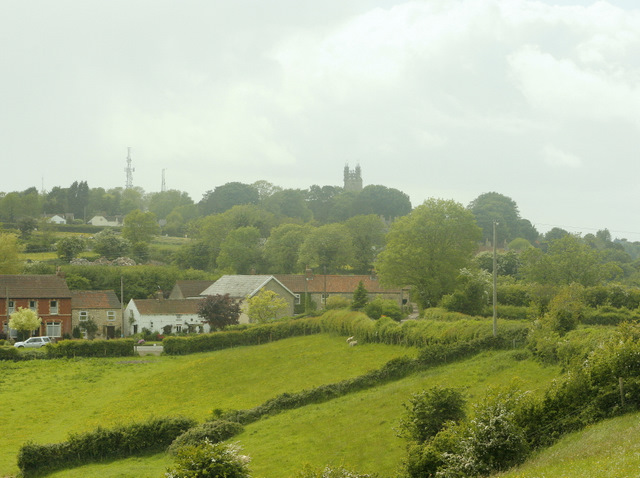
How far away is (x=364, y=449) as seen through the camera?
2531 cm

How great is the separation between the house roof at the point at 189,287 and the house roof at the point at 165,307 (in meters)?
11.4

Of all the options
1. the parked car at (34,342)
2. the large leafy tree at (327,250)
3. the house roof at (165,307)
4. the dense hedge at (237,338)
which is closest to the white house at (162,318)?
the house roof at (165,307)

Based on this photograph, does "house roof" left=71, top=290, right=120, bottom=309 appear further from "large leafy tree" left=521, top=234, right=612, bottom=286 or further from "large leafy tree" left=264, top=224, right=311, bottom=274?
"large leafy tree" left=521, top=234, right=612, bottom=286

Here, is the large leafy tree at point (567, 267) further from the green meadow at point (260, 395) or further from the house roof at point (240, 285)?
the house roof at point (240, 285)

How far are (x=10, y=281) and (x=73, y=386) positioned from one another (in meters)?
29.1

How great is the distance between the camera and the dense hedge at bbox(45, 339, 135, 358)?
5575 cm

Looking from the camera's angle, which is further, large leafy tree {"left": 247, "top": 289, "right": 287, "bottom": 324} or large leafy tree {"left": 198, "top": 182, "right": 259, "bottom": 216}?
large leafy tree {"left": 198, "top": 182, "right": 259, "bottom": 216}

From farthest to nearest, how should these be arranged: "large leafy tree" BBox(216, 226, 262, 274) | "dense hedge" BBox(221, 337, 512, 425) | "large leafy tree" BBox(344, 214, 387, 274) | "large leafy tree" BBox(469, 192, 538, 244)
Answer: "large leafy tree" BBox(469, 192, 538, 244), "large leafy tree" BBox(344, 214, 387, 274), "large leafy tree" BBox(216, 226, 262, 274), "dense hedge" BBox(221, 337, 512, 425)

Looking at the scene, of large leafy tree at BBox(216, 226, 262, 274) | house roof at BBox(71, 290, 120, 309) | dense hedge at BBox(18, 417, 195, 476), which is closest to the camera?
dense hedge at BBox(18, 417, 195, 476)

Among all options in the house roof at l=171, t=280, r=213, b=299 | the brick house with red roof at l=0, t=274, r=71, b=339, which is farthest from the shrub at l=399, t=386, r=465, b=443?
the house roof at l=171, t=280, r=213, b=299

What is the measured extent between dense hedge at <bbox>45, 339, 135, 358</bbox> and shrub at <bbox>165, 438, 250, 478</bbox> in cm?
4207

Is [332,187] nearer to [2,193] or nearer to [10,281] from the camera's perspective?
[2,193]

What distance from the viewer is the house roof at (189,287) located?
85500 mm

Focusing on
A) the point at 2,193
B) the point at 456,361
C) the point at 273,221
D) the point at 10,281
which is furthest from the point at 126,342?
the point at 2,193
